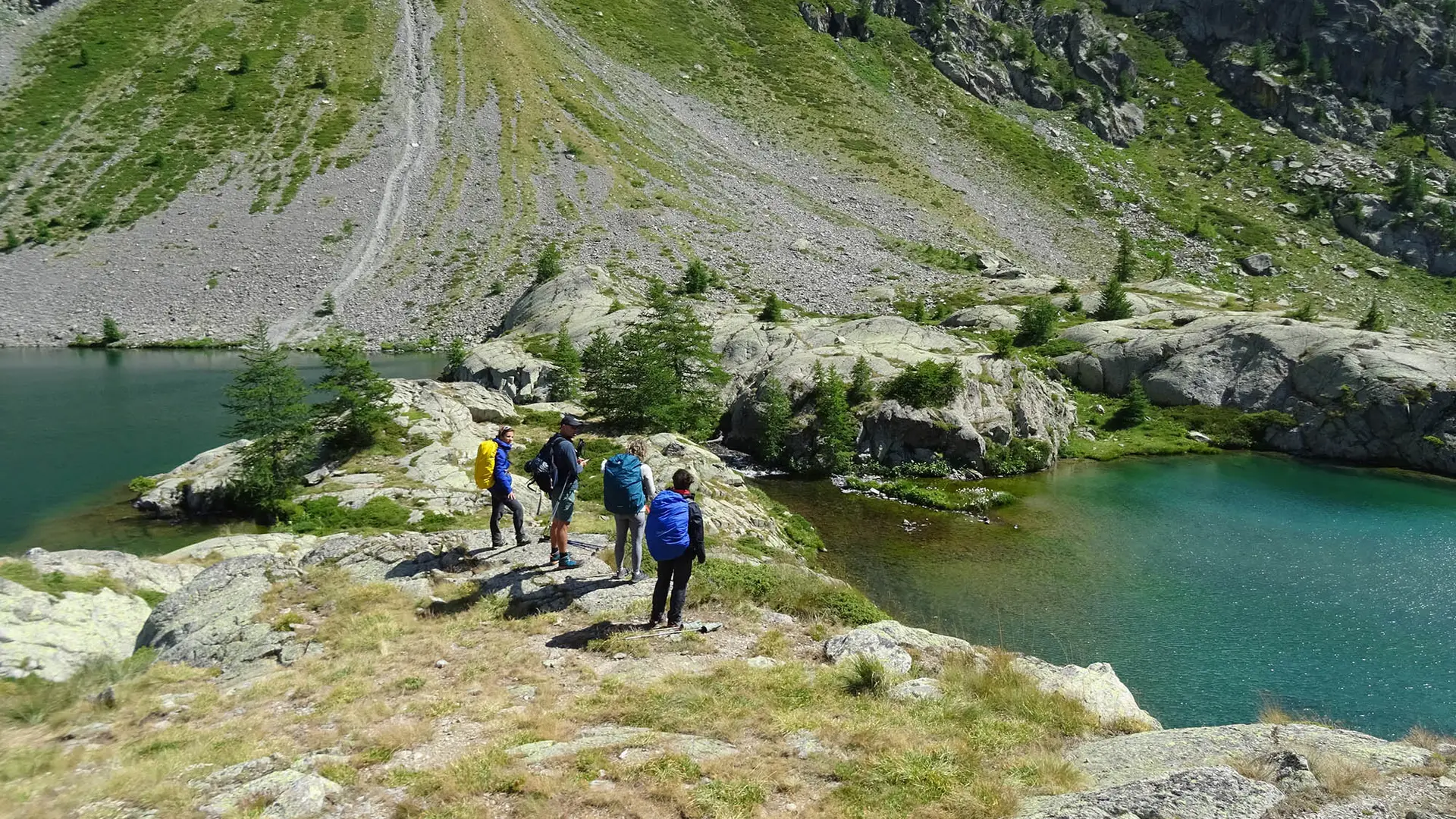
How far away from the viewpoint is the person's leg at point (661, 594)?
43.2 feet

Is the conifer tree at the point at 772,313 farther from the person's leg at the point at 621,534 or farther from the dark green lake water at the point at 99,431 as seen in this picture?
the person's leg at the point at 621,534

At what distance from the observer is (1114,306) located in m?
68.1

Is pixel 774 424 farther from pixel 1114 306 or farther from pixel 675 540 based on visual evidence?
pixel 1114 306

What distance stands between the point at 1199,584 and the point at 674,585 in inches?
960

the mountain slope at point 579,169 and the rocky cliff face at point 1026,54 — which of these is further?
the rocky cliff face at point 1026,54

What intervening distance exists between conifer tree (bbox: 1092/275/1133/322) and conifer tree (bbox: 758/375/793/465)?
144ft

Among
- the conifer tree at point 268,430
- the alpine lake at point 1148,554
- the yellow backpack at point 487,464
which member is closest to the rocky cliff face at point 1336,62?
the alpine lake at point 1148,554

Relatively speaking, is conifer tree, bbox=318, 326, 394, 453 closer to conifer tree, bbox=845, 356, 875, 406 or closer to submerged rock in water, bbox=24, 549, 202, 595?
submerged rock in water, bbox=24, 549, 202, 595

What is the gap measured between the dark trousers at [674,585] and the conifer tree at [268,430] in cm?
2022

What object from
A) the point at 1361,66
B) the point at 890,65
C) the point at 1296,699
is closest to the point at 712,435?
the point at 1296,699

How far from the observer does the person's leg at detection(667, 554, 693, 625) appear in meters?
13.1

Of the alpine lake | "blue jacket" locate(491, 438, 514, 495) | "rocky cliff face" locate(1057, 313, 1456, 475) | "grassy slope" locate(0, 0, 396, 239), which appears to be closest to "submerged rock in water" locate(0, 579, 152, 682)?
"blue jacket" locate(491, 438, 514, 495)

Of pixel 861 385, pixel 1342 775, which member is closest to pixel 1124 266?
pixel 861 385

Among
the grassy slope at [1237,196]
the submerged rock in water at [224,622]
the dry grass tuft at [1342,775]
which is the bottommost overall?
the submerged rock in water at [224,622]
